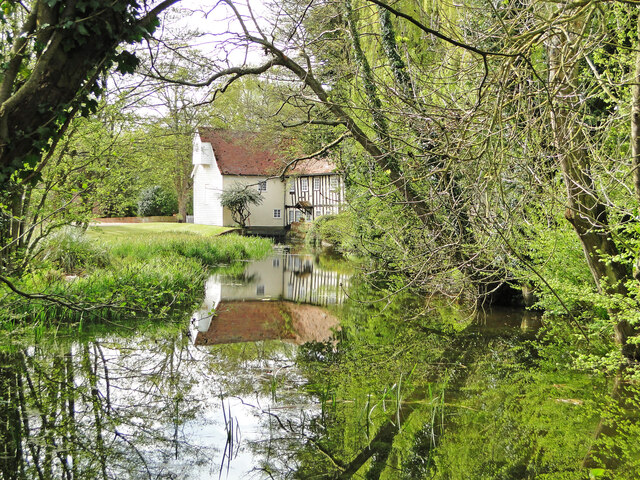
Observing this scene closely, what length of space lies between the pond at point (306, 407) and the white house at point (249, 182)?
2689 centimetres

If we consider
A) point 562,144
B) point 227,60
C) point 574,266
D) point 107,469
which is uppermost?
point 227,60

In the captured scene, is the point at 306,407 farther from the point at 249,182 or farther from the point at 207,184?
the point at 249,182

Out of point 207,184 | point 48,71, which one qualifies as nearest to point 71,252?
point 48,71

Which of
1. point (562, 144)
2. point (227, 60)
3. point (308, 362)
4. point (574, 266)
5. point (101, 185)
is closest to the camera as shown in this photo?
point (562, 144)

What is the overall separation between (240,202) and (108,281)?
80.7 feet

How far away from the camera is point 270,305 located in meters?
12.4

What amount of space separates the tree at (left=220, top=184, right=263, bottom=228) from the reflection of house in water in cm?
1367

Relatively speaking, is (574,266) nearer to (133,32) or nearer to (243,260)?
(133,32)

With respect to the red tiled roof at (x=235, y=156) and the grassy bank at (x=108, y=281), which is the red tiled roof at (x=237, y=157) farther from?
the grassy bank at (x=108, y=281)

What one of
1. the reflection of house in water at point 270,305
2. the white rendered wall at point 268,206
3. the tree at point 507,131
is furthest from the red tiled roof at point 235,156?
the tree at point 507,131

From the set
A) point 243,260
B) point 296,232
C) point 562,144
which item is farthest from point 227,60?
point 296,232

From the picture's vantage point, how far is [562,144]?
511 cm

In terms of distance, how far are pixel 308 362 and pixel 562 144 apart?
4.33m

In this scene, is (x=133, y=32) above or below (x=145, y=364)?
above
